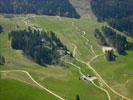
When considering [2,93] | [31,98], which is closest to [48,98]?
[31,98]

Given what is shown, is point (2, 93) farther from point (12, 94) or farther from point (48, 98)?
point (48, 98)

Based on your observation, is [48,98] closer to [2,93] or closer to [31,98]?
[31,98]

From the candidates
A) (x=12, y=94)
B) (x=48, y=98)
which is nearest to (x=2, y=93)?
(x=12, y=94)
